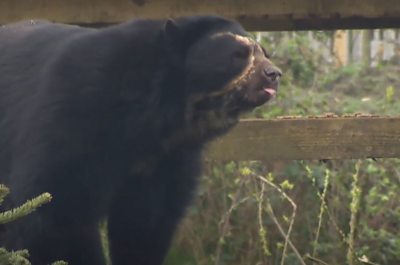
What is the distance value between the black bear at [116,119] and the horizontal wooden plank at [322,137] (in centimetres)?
26

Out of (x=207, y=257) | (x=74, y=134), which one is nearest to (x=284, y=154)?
(x=74, y=134)

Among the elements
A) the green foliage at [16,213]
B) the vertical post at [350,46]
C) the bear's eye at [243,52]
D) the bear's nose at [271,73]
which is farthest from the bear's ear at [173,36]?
the vertical post at [350,46]

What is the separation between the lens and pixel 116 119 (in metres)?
5.12

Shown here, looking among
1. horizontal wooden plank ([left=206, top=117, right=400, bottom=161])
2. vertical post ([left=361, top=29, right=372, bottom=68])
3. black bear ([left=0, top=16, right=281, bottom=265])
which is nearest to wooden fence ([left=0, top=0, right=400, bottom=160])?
horizontal wooden plank ([left=206, top=117, right=400, bottom=161])

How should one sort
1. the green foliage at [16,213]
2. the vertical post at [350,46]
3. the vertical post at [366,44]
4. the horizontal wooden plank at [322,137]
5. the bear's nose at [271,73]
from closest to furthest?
1. the green foliage at [16,213]
2. the bear's nose at [271,73]
3. the horizontal wooden plank at [322,137]
4. the vertical post at [366,44]
5. the vertical post at [350,46]

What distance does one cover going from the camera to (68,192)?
4.90m

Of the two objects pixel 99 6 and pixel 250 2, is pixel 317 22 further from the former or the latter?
pixel 99 6

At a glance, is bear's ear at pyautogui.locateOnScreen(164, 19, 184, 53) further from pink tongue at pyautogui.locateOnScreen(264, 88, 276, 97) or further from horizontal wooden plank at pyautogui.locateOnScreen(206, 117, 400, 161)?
horizontal wooden plank at pyautogui.locateOnScreen(206, 117, 400, 161)

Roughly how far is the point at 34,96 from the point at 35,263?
2.44 feet

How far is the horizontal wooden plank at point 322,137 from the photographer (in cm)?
557

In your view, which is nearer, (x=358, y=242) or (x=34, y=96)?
(x=34, y=96)

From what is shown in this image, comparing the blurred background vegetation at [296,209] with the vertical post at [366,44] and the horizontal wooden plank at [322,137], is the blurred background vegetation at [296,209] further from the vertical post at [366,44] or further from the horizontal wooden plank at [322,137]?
the vertical post at [366,44]

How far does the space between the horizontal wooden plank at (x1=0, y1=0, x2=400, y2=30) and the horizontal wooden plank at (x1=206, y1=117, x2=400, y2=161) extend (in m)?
0.53

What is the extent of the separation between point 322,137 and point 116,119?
3.54 ft
